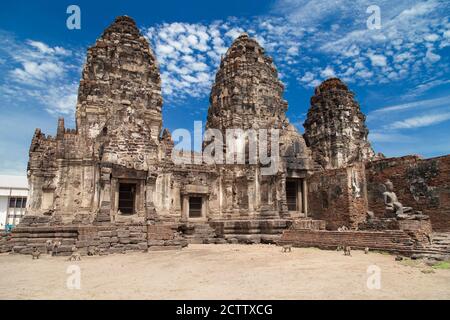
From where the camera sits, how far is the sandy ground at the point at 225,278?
7137mm

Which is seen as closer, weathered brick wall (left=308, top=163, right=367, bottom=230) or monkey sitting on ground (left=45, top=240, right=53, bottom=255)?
monkey sitting on ground (left=45, top=240, right=53, bottom=255)

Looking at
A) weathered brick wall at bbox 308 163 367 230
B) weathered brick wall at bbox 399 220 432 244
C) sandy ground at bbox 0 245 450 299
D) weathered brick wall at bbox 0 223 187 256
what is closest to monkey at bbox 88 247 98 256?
weathered brick wall at bbox 0 223 187 256

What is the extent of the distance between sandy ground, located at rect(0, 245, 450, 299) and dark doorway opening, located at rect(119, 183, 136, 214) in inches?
269

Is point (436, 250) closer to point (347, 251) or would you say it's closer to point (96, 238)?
point (347, 251)

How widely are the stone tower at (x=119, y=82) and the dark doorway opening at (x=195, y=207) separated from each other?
15.5 feet

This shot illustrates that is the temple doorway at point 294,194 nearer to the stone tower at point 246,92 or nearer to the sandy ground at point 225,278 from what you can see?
the stone tower at point 246,92

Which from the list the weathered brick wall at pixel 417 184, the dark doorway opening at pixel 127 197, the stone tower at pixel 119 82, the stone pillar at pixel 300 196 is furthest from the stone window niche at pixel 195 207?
Answer: the weathered brick wall at pixel 417 184

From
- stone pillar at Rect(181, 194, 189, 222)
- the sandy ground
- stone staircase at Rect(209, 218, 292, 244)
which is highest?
stone pillar at Rect(181, 194, 189, 222)

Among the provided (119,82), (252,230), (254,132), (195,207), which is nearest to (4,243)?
(195,207)

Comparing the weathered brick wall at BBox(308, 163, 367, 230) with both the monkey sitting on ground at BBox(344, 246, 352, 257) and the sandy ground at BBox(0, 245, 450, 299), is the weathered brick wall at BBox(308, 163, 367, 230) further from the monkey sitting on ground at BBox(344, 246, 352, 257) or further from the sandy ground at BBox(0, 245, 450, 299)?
the sandy ground at BBox(0, 245, 450, 299)

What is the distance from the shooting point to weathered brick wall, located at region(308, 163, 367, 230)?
65.2 ft

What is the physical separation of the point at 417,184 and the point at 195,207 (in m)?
12.9

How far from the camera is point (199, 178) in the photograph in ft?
74.2

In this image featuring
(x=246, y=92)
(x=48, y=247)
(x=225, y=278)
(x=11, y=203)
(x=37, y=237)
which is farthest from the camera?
(x=11, y=203)
